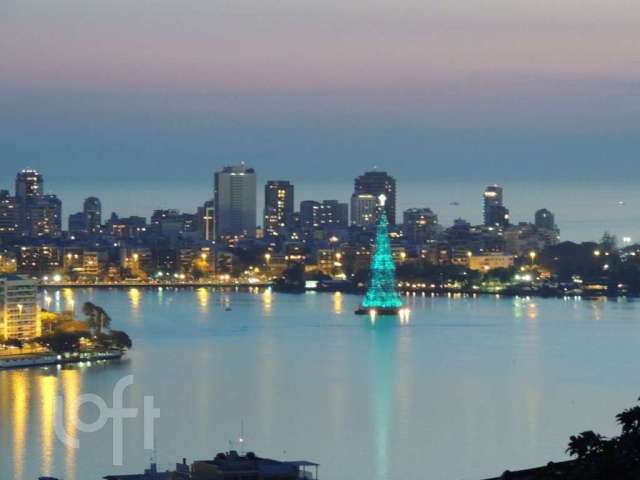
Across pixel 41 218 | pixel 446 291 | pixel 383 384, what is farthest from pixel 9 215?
pixel 383 384

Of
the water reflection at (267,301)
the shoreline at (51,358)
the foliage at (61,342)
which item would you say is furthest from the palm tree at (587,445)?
the water reflection at (267,301)

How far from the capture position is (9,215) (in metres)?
43.2

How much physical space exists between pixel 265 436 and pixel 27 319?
296 inches

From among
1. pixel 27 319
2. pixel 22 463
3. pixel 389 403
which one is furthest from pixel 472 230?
pixel 22 463

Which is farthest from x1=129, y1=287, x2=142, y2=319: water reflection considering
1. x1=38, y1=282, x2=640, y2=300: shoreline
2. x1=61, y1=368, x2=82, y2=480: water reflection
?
x1=61, y1=368, x2=82, y2=480: water reflection

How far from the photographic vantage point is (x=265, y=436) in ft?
31.7

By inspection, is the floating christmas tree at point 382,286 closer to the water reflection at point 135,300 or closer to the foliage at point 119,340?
the water reflection at point 135,300

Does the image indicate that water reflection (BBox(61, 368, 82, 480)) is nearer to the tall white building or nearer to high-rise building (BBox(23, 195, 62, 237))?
the tall white building

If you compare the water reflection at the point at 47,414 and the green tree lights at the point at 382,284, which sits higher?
the green tree lights at the point at 382,284

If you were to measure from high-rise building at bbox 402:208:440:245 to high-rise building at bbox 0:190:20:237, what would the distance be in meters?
8.76

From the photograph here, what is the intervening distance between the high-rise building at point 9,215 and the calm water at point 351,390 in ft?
71.0

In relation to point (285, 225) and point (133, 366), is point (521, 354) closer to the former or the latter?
point (133, 366)

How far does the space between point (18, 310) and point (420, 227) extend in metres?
24.4

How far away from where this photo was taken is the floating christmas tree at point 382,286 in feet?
69.9
